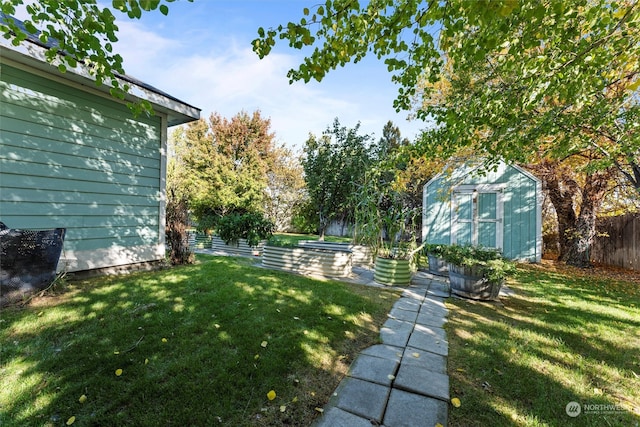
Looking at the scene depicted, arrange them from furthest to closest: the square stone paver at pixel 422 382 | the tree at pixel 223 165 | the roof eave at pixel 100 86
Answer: the tree at pixel 223 165, the roof eave at pixel 100 86, the square stone paver at pixel 422 382

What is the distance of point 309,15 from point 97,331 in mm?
3146

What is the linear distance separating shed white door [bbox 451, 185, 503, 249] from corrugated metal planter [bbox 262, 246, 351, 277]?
15.4 feet

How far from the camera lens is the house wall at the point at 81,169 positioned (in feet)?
11.4

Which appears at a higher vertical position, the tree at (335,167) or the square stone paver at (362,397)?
the tree at (335,167)

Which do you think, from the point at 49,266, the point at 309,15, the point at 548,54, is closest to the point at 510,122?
the point at 548,54

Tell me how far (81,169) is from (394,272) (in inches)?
203

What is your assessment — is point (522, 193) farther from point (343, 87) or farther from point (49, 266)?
point (49, 266)

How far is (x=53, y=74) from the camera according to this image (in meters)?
3.69

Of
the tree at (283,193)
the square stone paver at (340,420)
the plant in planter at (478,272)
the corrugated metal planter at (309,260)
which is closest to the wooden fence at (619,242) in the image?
the plant in planter at (478,272)

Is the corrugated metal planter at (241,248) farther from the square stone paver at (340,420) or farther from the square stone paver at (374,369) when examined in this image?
the square stone paver at (340,420)

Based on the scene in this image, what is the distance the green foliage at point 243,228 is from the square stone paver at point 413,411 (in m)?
6.49

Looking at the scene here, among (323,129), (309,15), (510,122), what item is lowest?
(510,122)

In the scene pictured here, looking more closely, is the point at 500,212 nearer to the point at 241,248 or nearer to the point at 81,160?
the point at 241,248

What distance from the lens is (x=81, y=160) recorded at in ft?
13.3
